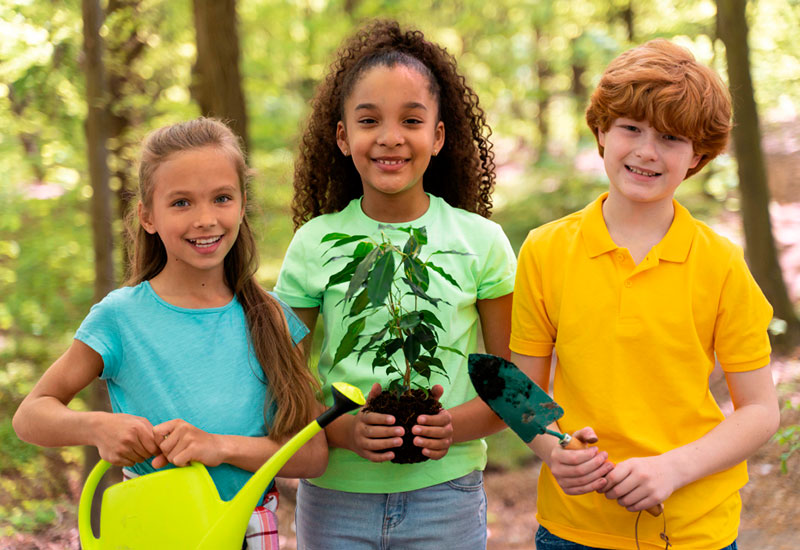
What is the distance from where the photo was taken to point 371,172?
2.00m

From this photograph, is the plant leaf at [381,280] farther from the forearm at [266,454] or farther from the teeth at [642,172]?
the teeth at [642,172]

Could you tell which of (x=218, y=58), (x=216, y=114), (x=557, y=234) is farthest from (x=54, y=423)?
(x=218, y=58)

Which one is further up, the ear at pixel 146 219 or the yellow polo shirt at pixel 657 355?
the ear at pixel 146 219

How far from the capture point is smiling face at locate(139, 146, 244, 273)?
1.85 meters

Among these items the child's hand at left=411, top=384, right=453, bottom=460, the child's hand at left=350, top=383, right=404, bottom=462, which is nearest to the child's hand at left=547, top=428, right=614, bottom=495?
the child's hand at left=411, top=384, right=453, bottom=460

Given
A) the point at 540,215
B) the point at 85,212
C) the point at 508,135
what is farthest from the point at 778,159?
the point at 85,212

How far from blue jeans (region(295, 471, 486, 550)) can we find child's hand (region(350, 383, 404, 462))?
0.67 ft

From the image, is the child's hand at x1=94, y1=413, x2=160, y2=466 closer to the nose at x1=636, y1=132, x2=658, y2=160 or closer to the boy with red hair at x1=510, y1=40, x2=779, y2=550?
the boy with red hair at x1=510, y1=40, x2=779, y2=550

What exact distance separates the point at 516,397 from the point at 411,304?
1.38 feet

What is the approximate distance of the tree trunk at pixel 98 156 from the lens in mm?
4289

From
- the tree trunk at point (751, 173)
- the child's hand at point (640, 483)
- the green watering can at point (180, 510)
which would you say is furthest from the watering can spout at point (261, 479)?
the tree trunk at point (751, 173)

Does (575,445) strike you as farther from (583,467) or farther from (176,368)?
(176,368)

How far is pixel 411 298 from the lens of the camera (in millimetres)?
1959

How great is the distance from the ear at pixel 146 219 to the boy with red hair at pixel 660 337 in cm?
105
